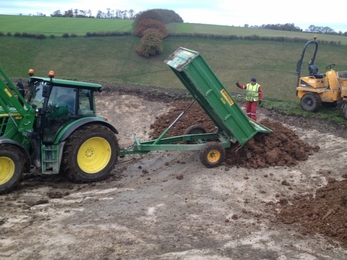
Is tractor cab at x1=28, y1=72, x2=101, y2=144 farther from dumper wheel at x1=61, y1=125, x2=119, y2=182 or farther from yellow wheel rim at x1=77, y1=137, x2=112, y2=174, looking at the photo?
yellow wheel rim at x1=77, y1=137, x2=112, y2=174

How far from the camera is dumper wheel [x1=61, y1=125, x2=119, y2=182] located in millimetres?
7395

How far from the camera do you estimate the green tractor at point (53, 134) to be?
22.7 ft

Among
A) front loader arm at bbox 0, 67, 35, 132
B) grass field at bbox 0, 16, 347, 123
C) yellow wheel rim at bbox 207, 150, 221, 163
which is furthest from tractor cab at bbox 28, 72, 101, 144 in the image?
grass field at bbox 0, 16, 347, 123

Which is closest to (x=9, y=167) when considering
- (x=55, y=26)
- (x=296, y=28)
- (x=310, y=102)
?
(x=310, y=102)

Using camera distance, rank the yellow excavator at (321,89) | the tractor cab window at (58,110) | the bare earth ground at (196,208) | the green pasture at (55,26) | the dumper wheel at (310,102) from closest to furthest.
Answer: the bare earth ground at (196,208) → the tractor cab window at (58,110) → the yellow excavator at (321,89) → the dumper wheel at (310,102) → the green pasture at (55,26)

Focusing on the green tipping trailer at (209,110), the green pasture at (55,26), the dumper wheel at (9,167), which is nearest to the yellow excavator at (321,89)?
the green tipping trailer at (209,110)

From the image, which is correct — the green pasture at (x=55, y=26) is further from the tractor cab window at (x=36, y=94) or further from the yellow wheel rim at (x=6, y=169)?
the yellow wheel rim at (x=6, y=169)

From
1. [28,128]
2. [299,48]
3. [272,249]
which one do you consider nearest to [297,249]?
[272,249]

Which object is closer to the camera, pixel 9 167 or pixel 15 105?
pixel 9 167

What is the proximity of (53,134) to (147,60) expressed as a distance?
2288cm

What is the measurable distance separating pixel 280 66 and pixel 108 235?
25.6 metres

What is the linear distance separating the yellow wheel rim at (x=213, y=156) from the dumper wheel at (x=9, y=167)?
3721 millimetres

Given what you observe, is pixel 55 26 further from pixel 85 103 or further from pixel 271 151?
pixel 271 151

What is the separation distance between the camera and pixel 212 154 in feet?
27.5
